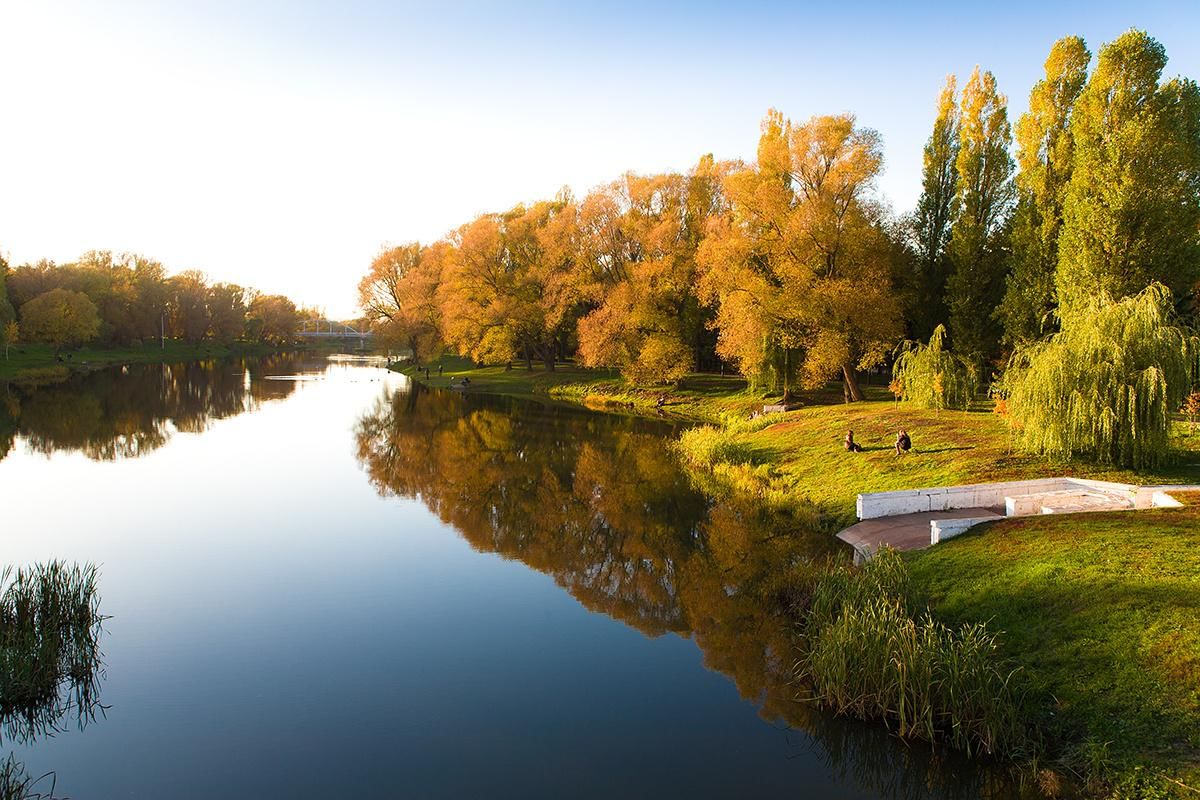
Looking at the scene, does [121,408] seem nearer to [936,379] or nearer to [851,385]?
[851,385]

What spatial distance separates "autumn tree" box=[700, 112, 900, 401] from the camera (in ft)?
126

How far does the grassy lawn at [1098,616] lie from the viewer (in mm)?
9430

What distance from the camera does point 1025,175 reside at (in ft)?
117

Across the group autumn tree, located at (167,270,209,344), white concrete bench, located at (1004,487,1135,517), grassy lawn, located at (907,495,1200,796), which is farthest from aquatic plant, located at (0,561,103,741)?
autumn tree, located at (167,270,209,344)

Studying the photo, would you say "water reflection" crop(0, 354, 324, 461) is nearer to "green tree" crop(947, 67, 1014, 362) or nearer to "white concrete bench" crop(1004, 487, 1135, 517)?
"white concrete bench" crop(1004, 487, 1135, 517)

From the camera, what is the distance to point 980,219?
1577 inches

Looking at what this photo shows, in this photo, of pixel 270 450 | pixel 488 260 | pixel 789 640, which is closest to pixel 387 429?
pixel 270 450

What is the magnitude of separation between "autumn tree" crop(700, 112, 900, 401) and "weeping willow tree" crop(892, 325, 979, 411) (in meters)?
7.09

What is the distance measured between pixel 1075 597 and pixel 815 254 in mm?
29935

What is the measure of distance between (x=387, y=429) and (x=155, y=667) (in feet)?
104

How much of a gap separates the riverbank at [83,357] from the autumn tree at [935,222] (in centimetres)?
7455

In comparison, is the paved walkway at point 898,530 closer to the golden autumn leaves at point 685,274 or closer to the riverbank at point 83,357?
the golden autumn leaves at point 685,274

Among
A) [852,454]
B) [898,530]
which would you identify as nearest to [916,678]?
[898,530]

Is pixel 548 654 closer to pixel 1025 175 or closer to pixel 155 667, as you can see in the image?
pixel 155 667
